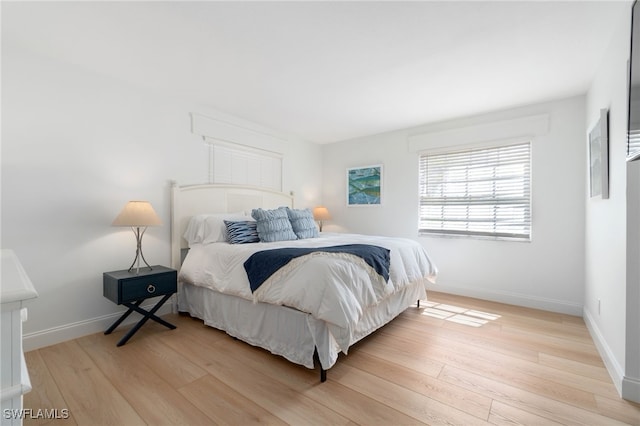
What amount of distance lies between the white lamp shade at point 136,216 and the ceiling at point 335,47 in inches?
48.2

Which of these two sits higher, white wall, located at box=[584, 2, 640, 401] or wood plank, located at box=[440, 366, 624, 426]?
white wall, located at box=[584, 2, 640, 401]

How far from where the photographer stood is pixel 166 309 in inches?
126

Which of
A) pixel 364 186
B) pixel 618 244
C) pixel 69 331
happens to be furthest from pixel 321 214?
pixel 618 244

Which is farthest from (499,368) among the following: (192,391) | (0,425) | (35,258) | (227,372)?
(35,258)

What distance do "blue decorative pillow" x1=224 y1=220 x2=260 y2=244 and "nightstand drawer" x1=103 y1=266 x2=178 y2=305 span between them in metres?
0.64

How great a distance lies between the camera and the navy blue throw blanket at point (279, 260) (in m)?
2.28

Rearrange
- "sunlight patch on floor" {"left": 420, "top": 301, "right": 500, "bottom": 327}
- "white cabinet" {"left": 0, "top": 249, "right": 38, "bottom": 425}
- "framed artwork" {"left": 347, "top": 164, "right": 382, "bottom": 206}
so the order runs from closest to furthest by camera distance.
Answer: "white cabinet" {"left": 0, "top": 249, "right": 38, "bottom": 425}
"sunlight patch on floor" {"left": 420, "top": 301, "right": 500, "bottom": 327}
"framed artwork" {"left": 347, "top": 164, "right": 382, "bottom": 206}

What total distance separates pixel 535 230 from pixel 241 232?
335cm

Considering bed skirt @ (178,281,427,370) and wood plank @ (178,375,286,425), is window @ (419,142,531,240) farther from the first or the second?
wood plank @ (178,375,286,425)

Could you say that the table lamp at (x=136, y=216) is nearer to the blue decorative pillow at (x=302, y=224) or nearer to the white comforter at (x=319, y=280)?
the white comforter at (x=319, y=280)

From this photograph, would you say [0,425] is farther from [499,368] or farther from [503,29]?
[503,29]

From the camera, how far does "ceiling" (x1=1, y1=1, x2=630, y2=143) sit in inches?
74.3

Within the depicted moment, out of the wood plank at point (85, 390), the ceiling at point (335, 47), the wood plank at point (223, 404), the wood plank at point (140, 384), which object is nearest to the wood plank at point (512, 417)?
the wood plank at point (223, 404)

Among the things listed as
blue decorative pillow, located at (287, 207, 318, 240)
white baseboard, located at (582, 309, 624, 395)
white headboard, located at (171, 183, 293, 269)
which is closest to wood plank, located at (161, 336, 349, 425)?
white headboard, located at (171, 183, 293, 269)
